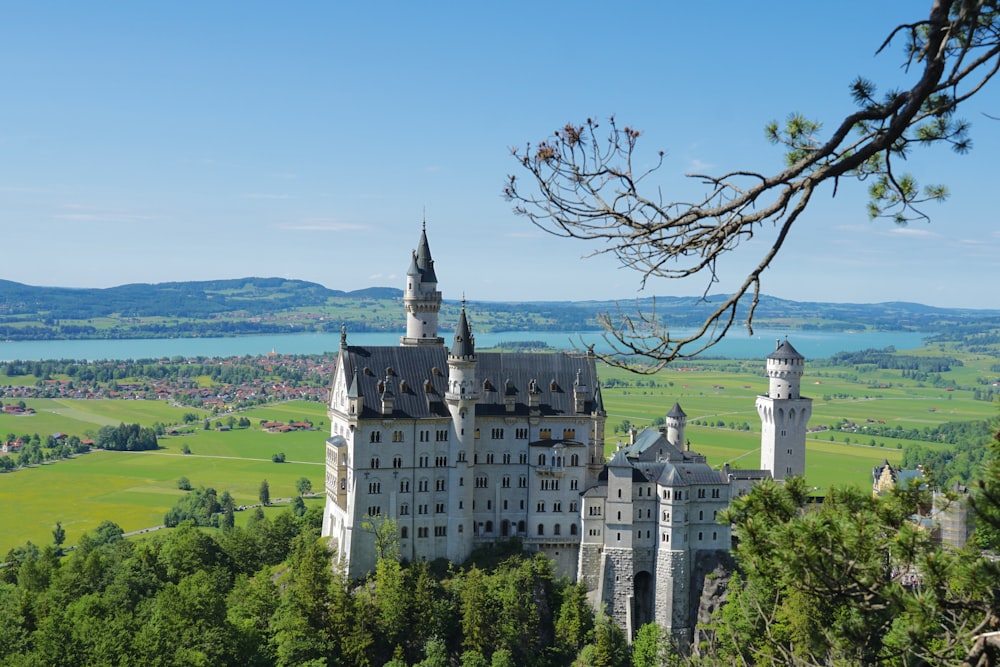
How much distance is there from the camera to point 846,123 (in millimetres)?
15914

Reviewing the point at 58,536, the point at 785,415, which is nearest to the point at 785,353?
the point at 785,415

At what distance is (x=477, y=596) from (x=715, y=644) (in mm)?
15468

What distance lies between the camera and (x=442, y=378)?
71.7 m

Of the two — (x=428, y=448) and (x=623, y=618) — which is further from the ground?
(x=428, y=448)

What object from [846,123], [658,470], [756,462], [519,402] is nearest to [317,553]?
[519,402]

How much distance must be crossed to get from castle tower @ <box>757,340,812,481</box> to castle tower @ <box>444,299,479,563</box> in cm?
2881

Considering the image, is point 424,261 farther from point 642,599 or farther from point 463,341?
point 642,599

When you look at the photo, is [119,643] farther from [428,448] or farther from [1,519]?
[1,519]

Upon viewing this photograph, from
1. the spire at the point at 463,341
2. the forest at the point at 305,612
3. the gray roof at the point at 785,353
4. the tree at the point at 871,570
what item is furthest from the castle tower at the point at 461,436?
the tree at the point at 871,570

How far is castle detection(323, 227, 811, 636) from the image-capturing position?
2734 inches

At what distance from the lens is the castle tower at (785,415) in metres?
86.6

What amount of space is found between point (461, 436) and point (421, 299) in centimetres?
1352

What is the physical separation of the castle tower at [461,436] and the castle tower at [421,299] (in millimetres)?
8824

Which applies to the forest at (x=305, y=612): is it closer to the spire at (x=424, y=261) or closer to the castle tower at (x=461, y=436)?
the castle tower at (x=461, y=436)
